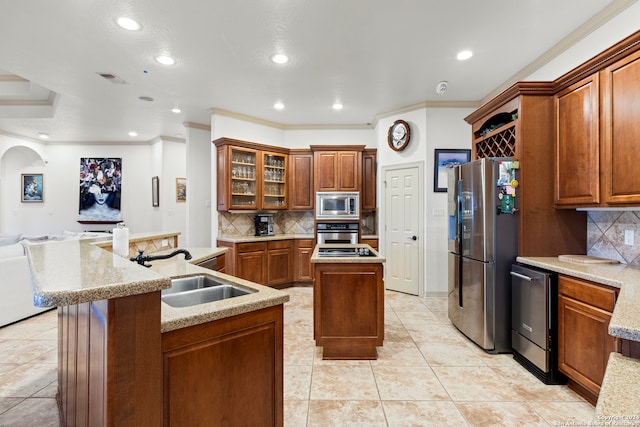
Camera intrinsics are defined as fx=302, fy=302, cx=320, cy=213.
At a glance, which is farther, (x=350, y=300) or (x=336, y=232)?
(x=336, y=232)

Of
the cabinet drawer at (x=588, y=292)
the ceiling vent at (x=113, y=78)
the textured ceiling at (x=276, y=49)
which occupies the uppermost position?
the ceiling vent at (x=113, y=78)

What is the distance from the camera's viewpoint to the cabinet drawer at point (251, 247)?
4539 mm

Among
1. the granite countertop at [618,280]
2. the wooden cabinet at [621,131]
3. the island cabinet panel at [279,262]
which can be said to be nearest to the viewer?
the granite countertop at [618,280]

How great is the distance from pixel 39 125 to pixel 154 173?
210 centimetres

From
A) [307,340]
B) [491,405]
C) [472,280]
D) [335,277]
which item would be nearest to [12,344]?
[307,340]

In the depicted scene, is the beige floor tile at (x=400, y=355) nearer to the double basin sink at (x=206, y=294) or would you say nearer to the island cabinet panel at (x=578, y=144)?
the double basin sink at (x=206, y=294)

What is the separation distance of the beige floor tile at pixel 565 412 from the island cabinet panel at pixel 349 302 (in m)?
1.15

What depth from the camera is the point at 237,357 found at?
1.20m

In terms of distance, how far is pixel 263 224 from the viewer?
204 inches

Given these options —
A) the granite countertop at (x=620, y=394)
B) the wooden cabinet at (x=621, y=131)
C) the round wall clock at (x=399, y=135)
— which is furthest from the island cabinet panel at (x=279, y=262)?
the granite countertop at (x=620, y=394)

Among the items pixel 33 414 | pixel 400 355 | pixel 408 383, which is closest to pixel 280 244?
pixel 400 355

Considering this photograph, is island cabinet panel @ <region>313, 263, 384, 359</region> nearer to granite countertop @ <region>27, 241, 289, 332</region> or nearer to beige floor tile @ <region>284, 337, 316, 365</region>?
beige floor tile @ <region>284, 337, 316, 365</region>

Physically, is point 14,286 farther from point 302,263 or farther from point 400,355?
point 400,355

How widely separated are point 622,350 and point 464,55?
3.01 meters
